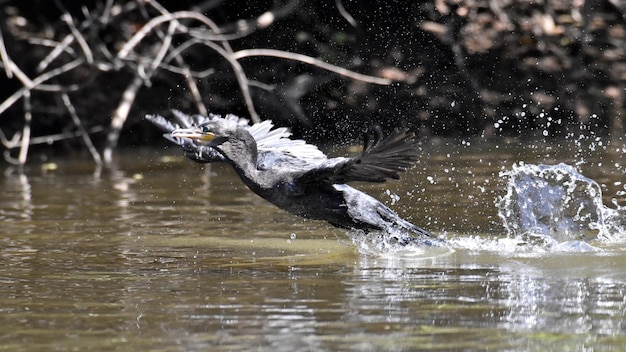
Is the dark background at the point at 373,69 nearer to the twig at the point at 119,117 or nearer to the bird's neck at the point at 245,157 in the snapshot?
the twig at the point at 119,117

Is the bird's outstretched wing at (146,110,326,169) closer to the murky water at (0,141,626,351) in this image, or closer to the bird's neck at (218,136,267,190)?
the bird's neck at (218,136,267,190)

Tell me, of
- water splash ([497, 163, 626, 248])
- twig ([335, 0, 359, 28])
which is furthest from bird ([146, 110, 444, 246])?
twig ([335, 0, 359, 28])

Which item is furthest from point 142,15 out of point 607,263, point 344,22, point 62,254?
point 607,263

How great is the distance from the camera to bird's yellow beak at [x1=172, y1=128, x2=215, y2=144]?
6523 mm

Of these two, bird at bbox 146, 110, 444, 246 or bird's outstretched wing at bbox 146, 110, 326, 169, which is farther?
bird's outstretched wing at bbox 146, 110, 326, 169

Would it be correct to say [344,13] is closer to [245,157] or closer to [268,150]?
[268,150]

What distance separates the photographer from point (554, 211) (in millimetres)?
7188

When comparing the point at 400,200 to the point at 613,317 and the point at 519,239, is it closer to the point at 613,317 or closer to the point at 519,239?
the point at 519,239

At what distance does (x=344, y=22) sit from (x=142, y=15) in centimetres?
232

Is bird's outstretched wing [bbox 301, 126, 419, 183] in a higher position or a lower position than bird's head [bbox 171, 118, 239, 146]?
lower

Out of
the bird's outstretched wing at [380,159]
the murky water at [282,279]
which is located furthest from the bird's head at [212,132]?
the bird's outstretched wing at [380,159]

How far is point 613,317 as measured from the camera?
4.55 meters

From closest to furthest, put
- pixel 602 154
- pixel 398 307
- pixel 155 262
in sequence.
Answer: pixel 398 307
pixel 155 262
pixel 602 154

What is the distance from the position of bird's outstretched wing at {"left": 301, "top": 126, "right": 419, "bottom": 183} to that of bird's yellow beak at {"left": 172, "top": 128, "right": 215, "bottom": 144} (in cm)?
81
